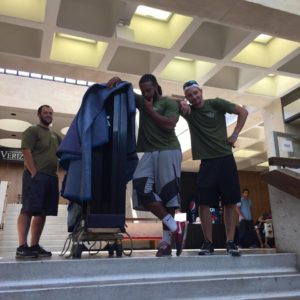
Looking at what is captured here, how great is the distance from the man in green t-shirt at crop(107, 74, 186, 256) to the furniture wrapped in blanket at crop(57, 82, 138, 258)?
0.33 ft

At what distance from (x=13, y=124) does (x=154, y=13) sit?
6.98 metres

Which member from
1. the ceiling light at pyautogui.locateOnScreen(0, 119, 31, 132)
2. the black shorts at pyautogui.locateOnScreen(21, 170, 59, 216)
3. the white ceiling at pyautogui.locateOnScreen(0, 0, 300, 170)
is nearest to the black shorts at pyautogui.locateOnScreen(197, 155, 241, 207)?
the black shorts at pyautogui.locateOnScreen(21, 170, 59, 216)

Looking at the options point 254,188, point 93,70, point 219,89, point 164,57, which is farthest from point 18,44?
point 254,188

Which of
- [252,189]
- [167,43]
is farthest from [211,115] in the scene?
[252,189]

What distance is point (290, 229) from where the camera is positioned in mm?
2678

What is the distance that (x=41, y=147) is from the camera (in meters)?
2.96

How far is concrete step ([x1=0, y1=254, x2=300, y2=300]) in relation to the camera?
1746mm

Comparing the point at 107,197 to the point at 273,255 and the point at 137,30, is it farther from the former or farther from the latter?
the point at 137,30

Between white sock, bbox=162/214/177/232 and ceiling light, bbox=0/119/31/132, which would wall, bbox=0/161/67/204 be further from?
white sock, bbox=162/214/177/232

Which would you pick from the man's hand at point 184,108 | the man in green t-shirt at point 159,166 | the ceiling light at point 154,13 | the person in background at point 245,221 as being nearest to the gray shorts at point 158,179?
the man in green t-shirt at point 159,166

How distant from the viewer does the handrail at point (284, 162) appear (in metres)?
2.87

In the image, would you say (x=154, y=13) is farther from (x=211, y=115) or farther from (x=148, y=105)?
(x=148, y=105)

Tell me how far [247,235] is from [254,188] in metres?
7.56

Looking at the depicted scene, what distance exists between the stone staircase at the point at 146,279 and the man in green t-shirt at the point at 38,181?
0.87 m
